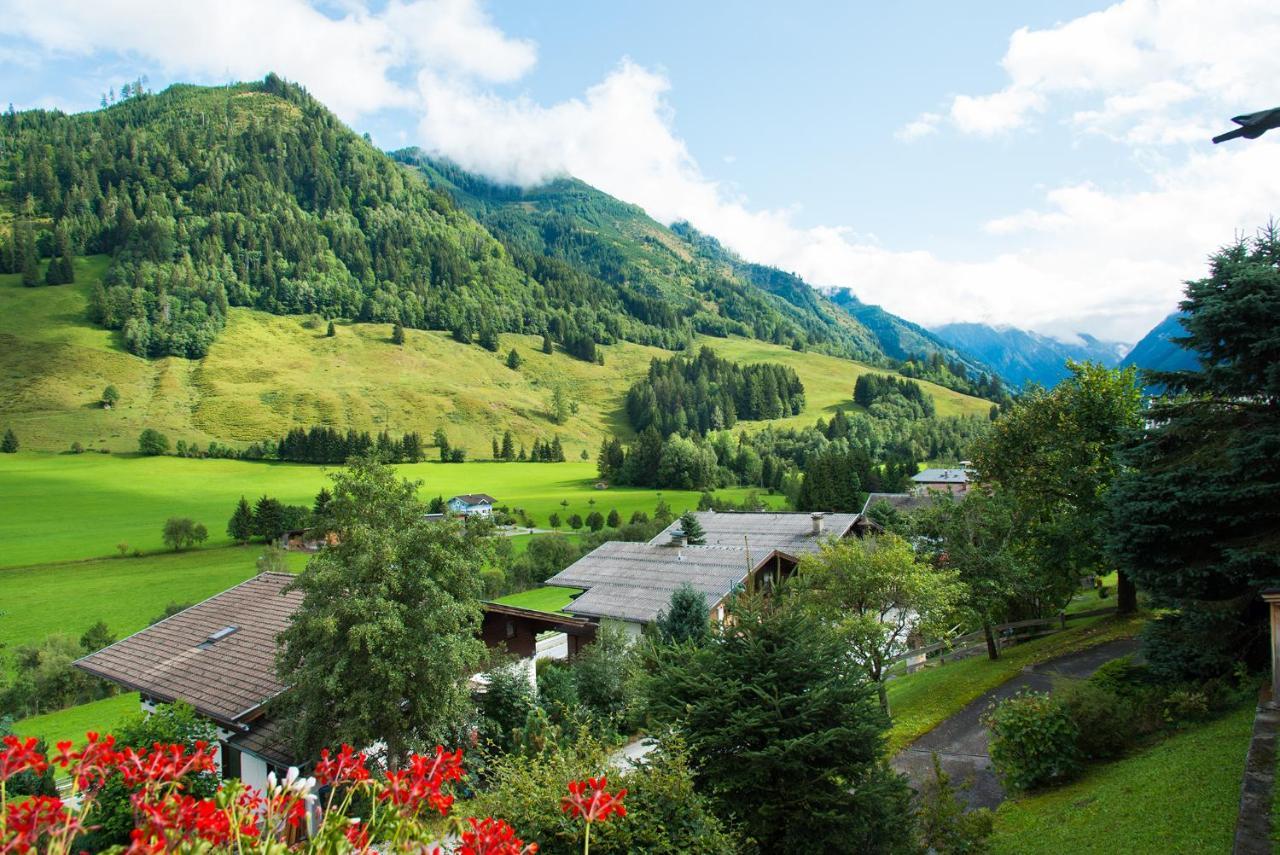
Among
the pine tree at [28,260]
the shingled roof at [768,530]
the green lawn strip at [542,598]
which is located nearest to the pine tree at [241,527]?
the green lawn strip at [542,598]

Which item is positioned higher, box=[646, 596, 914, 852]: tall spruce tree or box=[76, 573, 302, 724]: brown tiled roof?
box=[646, 596, 914, 852]: tall spruce tree

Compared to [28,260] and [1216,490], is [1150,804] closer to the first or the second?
[1216,490]

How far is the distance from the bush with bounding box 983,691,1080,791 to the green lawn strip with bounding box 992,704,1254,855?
0.38m

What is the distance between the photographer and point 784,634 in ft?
40.7

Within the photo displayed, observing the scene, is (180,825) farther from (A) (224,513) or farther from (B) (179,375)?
(B) (179,375)

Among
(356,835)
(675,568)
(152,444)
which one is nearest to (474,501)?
(152,444)

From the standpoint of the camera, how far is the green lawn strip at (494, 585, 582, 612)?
2112 inches

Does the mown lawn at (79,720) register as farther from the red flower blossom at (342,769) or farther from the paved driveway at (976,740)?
the red flower blossom at (342,769)

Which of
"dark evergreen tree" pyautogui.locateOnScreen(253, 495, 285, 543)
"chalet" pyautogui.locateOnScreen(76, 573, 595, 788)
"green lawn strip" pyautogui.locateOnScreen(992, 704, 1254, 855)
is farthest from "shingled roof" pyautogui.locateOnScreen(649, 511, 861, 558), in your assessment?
"dark evergreen tree" pyautogui.locateOnScreen(253, 495, 285, 543)

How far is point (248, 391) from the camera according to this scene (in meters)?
158

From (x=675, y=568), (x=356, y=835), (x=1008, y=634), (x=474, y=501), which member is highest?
(x=356, y=835)

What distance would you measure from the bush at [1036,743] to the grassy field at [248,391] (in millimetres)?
140553

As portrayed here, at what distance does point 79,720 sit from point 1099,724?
155 ft

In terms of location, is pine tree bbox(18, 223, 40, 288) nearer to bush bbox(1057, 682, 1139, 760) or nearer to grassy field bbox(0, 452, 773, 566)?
grassy field bbox(0, 452, 773, 566)
